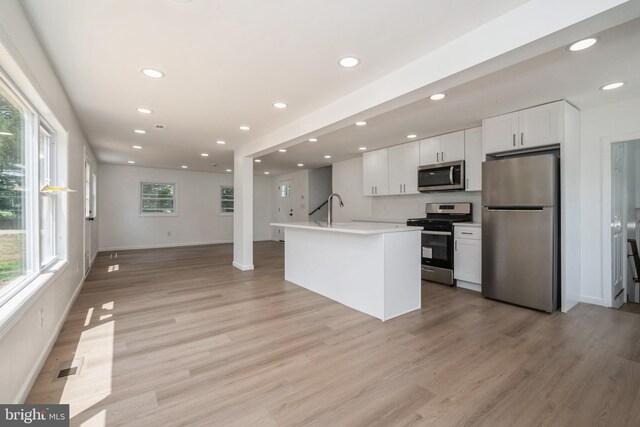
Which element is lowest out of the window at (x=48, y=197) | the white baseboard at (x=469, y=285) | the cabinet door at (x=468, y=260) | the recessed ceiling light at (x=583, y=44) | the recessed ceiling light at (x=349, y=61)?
the white baseboard at (x=469, y=285)

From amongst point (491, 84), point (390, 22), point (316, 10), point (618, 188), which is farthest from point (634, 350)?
point (316, 10)

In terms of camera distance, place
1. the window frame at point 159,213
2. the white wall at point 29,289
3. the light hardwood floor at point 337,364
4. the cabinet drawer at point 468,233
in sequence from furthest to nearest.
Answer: the window frame at point 159,213 → the cabinet drawer at point 468,233 → the light hardwood floor at point 337,364 → the white wall at point 29,289

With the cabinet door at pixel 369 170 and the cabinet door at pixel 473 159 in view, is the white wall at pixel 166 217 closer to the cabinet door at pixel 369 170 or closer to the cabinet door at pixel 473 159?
the cabinet door at pixel 369 170

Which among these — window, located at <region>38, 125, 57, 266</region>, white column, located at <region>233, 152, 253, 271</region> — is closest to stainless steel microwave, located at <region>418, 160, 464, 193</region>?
white column, located at <region>233, 152, 253, 271</region>

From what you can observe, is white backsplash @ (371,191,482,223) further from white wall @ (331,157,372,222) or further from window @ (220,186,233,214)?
window @ (220,186,233,214)

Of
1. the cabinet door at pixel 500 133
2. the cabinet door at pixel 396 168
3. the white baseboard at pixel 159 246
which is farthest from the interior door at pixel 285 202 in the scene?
the cabinet door at pixel 500 133

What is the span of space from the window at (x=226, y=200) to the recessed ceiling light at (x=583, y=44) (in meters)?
9.21

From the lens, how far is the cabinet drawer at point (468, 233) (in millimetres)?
4113

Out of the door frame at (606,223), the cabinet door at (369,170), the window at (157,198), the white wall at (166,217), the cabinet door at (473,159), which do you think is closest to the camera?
the door frame at (606,223)

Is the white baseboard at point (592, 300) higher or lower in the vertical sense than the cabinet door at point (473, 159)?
lower

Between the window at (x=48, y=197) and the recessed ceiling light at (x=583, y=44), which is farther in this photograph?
the window at (x=48, y=197)

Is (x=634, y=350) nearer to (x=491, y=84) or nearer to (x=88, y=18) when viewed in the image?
(x=491, y=84)

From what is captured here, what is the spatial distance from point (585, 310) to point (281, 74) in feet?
13.8

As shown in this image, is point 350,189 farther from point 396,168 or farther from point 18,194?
point 18,194
